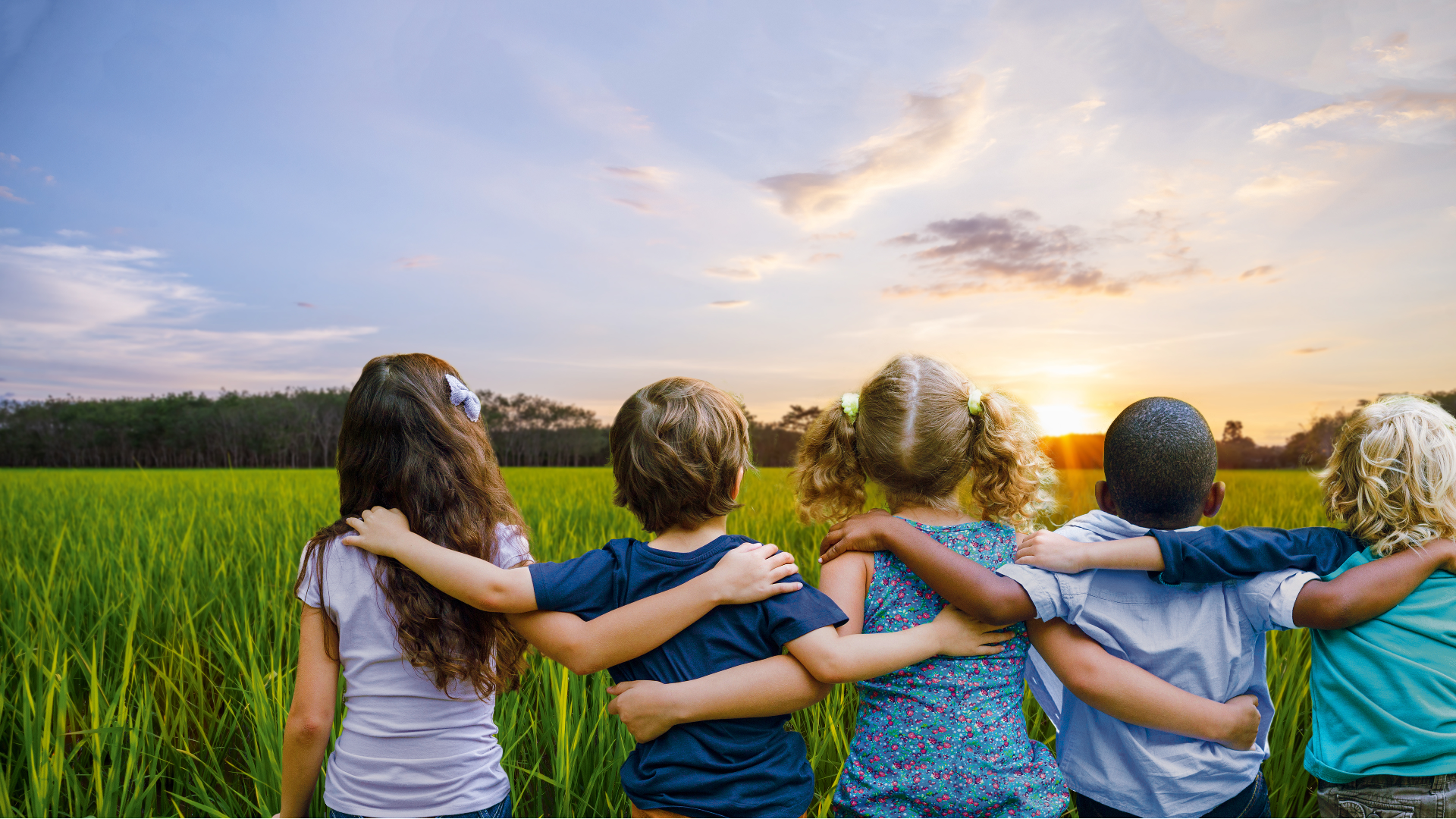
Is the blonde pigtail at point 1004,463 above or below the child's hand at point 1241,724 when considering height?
above

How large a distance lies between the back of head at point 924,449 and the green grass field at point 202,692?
97 centimetres

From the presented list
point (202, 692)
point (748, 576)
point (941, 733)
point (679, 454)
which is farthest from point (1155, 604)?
point (202, 692)

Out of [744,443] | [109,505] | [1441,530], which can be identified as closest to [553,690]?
[744,443]

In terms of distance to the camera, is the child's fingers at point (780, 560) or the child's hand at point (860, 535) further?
the child's hand at point (860, 535)

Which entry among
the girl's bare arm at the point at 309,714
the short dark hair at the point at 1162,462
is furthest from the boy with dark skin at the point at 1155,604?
the girl's bare arm at the point at 309,714

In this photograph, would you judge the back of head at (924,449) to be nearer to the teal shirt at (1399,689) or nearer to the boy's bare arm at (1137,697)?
the boy's bare arm at (1137,697)

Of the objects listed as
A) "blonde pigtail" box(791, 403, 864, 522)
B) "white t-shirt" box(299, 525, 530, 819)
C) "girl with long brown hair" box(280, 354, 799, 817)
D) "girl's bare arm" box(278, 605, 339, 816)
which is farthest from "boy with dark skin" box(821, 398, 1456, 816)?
"girl's bare arm" box(278, 605, 339, 816)

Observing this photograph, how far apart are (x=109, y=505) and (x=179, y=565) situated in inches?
189

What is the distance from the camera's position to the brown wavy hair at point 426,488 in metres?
1.52

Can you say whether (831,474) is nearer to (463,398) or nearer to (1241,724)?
(463,398)

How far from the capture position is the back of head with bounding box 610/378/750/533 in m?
1.48

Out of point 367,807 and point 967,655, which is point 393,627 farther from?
point 967,655

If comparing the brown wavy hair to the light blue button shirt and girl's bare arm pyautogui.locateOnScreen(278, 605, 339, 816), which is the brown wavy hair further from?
the light blue button shirt

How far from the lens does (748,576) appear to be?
1378 millimetres
